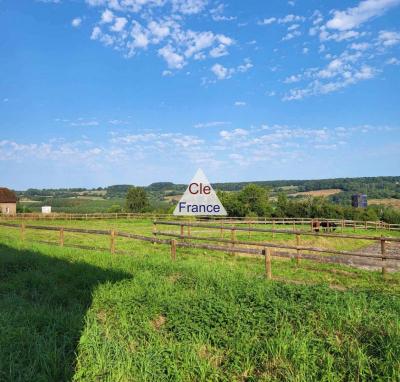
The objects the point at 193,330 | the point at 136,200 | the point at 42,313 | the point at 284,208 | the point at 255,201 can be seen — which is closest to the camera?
the point at 193,330

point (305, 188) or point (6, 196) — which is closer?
point (6, 196)

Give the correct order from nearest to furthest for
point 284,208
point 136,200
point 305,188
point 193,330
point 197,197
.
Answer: point 193,330, point 197,197, point 284,208, point 136,200, point 305,188

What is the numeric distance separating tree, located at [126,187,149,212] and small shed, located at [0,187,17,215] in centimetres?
2028

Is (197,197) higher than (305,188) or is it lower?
lower

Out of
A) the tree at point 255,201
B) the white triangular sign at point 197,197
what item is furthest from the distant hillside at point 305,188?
the white triangular sign at point 197,197

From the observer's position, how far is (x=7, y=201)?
65.6 m

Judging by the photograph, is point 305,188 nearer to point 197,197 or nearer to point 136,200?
point 136,200

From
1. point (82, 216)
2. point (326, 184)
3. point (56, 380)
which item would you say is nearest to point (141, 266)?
point (56, 380)

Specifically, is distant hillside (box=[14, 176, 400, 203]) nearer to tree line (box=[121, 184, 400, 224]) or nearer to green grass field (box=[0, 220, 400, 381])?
tree line (box=[121, 184, 400, 224])

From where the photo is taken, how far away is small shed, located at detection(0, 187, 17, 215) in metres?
64.8

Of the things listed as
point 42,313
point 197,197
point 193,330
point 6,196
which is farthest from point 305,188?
point 42,313

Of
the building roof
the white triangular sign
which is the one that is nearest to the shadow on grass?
the white triangular sign

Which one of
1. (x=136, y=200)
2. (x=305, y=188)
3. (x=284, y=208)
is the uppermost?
(x=305, y=188)

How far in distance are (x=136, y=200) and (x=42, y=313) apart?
219ft
